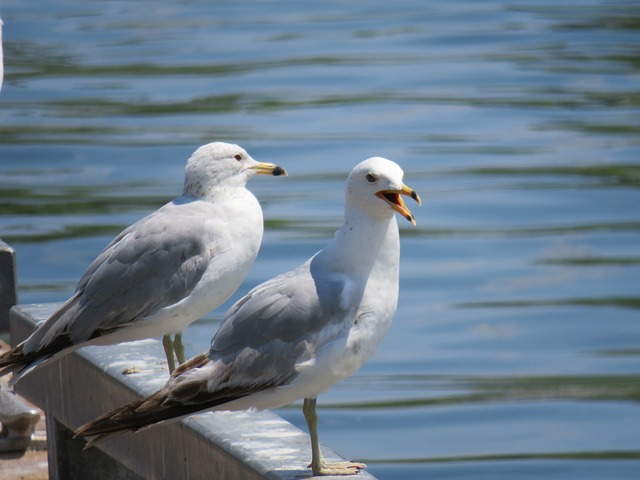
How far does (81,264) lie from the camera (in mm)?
11297

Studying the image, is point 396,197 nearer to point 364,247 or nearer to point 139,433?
point 364,247

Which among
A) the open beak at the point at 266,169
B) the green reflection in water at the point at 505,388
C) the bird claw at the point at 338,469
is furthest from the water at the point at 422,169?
the bird claw at the point at 338,469

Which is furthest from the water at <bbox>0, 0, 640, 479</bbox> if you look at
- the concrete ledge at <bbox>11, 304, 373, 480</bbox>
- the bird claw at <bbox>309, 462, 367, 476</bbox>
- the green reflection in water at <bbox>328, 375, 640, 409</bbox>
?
the bird claw at <bbox>309, 462, 367, 476</bbox>

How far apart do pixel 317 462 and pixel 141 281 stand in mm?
890

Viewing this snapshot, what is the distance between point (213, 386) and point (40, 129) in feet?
39.8

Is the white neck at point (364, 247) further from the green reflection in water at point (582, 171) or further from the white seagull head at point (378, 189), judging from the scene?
the green reflection in water at point (582, 171)

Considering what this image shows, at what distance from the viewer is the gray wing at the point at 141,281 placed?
455cm

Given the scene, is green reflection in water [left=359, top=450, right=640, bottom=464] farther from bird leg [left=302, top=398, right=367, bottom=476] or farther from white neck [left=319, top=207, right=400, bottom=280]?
white neck [left=319, top=207, right=400, bottom=280]

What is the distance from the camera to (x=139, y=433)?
15.1 feet

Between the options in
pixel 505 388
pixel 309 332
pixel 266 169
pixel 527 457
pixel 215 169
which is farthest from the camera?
pixel 505 388

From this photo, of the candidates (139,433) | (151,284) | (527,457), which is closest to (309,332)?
(151,284)

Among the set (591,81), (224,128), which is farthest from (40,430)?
(591,81)

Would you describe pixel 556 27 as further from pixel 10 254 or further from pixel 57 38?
pixel 10 254

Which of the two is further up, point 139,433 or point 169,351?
point 169,351
